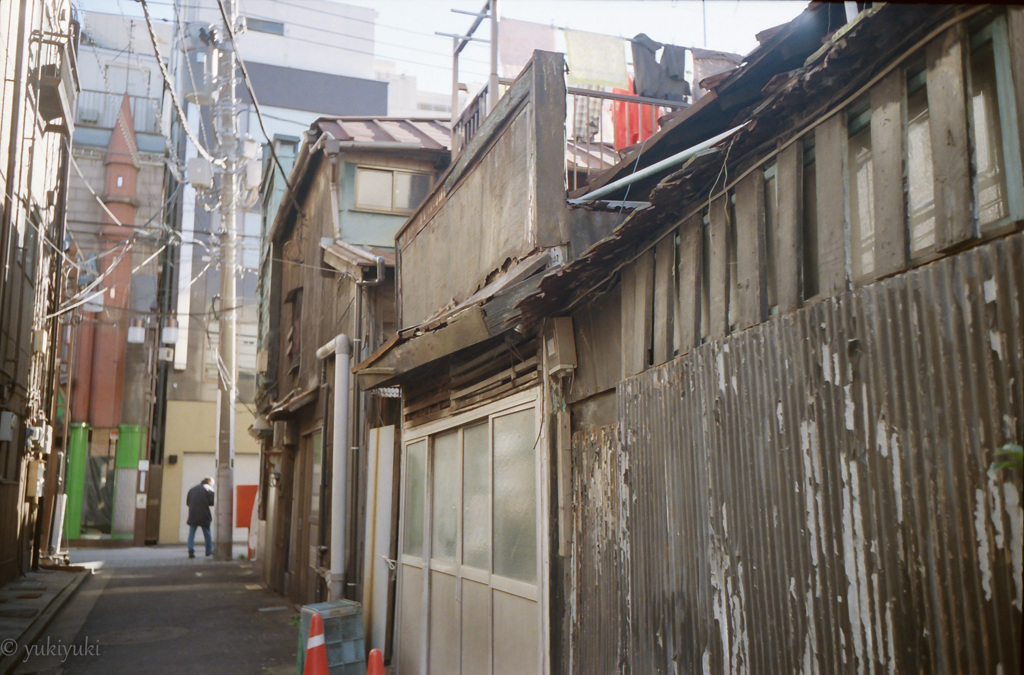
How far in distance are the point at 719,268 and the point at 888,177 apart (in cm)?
123

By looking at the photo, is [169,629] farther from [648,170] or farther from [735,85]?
[735,85]

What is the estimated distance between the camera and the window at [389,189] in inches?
611

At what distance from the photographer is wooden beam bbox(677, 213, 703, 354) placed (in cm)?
448

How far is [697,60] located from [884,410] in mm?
6047

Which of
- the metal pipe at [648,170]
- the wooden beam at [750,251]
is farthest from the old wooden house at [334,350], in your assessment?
the wooden beam at [750,251]

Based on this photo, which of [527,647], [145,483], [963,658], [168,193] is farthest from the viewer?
[168,193]

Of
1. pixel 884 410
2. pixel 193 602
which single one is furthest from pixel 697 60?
pixel 193 602

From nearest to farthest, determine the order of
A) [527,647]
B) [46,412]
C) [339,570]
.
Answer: [527,647], [339,570], [46,412]

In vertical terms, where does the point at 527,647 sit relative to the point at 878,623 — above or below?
below

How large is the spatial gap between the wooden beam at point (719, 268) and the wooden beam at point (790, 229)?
1.48 ft

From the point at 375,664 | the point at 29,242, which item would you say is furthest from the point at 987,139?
the point at 29,242

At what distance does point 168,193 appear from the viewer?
35.0 m

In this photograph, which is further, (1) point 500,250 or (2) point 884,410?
(1) point 500,250

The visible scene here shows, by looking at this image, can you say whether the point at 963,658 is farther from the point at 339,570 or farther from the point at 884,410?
the point at 339,570
